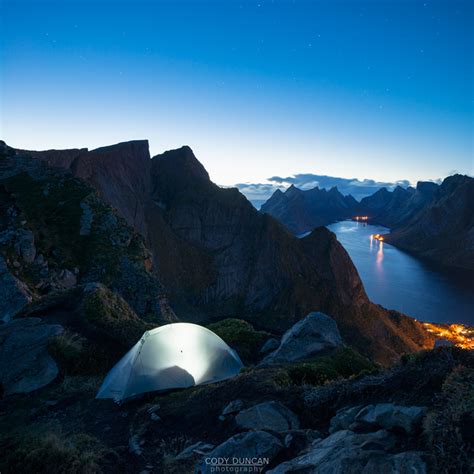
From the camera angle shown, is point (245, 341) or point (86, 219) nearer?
point (245, 341)

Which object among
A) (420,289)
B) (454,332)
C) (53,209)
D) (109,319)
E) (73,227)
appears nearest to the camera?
(109,319)

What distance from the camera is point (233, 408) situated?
8.63m

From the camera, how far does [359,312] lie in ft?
300

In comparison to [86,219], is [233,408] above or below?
below

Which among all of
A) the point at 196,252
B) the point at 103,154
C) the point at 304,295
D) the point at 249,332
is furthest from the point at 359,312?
the point at 103,154

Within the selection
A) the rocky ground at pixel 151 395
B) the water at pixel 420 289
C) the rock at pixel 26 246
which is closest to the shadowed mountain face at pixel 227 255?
the water at pixel 420 289

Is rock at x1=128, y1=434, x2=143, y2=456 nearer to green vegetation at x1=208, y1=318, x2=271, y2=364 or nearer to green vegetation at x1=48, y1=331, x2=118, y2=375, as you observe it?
green vegetation at x1=48, y1=331, x2=118, y2=375

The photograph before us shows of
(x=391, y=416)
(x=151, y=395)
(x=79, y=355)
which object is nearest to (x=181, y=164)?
(x=79, y=355)

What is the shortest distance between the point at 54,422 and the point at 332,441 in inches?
336

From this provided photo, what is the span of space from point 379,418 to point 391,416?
0.80ft

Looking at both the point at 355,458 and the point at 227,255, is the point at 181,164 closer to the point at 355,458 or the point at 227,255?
the point at 227,255

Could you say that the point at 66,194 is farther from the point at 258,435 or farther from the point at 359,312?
the point at 359,312

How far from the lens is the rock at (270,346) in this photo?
66.1 feet

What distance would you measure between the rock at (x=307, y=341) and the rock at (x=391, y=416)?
10316 mm
